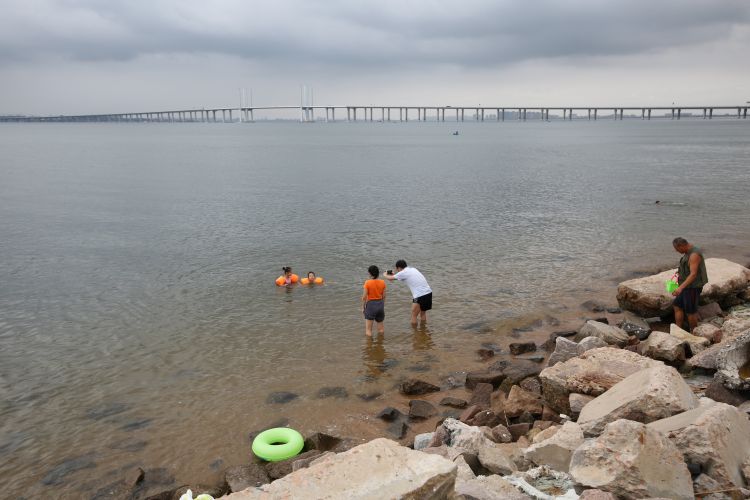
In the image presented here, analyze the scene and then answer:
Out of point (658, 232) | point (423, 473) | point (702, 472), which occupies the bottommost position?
point (658, 232)

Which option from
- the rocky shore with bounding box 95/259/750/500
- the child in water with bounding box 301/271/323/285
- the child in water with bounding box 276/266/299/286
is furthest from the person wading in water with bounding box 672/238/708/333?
the child in water with bounding box 276/266/299/286

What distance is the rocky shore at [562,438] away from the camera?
5480mm

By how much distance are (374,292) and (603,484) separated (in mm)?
8186

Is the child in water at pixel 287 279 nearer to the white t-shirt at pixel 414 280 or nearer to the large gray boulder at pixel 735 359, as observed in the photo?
the white t-shirt at pixel 414 280

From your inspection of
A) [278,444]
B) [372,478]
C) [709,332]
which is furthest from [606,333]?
[372,478]

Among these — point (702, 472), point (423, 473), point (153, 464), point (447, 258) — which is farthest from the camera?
point (447, 258)

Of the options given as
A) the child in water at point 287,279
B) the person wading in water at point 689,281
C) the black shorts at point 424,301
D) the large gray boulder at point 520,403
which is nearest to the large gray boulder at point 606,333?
the person wading in water at point 689,281

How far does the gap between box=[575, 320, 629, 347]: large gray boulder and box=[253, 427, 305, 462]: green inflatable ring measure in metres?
6.51

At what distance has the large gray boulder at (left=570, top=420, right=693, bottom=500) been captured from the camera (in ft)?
18.1

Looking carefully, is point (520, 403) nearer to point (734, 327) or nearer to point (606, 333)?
point (606, 333)

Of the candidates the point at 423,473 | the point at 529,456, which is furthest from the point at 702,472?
the point at 423,473

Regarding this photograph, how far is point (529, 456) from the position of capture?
6773 millimetres

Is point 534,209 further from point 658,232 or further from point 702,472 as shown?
point 702,472

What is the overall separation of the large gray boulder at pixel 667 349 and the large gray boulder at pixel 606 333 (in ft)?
4.19
